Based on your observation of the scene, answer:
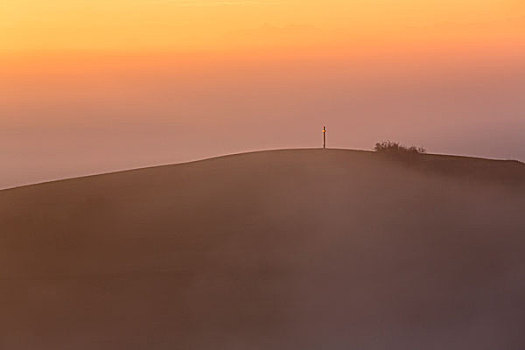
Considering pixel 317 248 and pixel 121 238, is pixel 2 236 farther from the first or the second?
pixel 317 248

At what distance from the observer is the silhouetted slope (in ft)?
50.7

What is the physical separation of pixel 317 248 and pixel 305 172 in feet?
17.5

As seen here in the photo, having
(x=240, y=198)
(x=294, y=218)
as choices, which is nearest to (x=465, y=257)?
(x=294, y=218)

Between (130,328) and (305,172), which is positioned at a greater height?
(305,172)

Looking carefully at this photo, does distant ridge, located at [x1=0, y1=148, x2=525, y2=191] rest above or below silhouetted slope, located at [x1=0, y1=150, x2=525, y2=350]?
above

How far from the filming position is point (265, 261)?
17859 millimetres

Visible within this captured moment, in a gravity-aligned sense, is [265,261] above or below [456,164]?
below

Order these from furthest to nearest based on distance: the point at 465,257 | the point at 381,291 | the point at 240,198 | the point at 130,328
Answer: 1. the point at 240,198
2. the point at 465,257
3. the point at 381,291
4. the point at 130,328

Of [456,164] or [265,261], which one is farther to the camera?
[456,164]

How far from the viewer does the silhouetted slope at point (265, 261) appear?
15445mm

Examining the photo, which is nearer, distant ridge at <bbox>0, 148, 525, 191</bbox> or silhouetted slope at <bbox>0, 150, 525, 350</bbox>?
silhouetted slope at <bbox>0, 150, 525, 350</bbox>

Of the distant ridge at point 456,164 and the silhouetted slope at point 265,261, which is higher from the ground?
the distant ridge at point 456,164

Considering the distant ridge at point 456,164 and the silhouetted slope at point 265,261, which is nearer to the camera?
the silhouetted slope at point 265,261

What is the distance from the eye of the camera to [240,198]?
21.3 m
